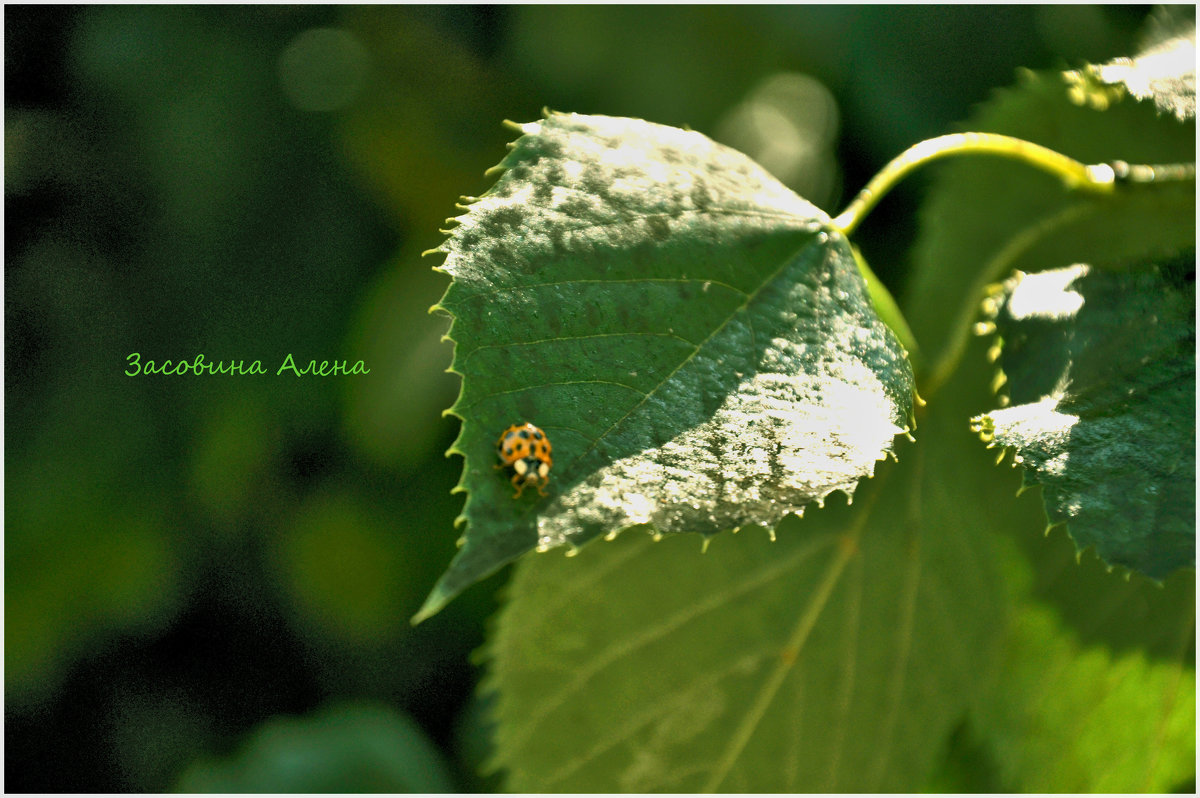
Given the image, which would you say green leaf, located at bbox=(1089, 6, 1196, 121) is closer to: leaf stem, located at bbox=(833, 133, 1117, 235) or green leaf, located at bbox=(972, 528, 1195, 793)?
leaf stem, located at bbox=(833, 133, 1117, 235)

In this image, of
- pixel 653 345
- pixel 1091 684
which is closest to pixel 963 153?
pixel 653 345

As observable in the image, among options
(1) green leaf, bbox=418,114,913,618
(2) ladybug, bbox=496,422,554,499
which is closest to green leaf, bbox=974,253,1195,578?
(1) green leaf, bbox=418,114,913,618

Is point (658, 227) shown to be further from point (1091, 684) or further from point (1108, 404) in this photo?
point (1091, 684)

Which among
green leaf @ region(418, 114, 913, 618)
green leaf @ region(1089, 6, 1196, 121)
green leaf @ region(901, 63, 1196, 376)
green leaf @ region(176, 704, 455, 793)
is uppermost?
green leaf @ region(1089, 6, 1196, 121)

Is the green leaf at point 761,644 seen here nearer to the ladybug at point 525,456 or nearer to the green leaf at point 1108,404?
the green leaf at point 1108,404

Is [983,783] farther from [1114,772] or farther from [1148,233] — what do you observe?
[1148,233]

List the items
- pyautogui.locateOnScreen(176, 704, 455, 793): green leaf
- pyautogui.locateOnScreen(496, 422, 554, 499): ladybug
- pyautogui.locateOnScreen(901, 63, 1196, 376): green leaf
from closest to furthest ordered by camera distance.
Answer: pyautogui.locateOnScreen(496, 422, 554, 499): ladybug < pyautogui.locateOnScreen(901, 63, 1196, 376): green leaf < pyautogui.locateOnScreen(176, 704, 455, 793): green leaf

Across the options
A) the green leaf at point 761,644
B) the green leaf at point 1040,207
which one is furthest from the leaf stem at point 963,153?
the green leaf at point 761,644

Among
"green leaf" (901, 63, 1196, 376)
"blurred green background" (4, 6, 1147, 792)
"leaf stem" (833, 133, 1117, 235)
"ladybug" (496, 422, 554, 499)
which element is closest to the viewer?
"ladybug" (496, 422, 554, 499)
